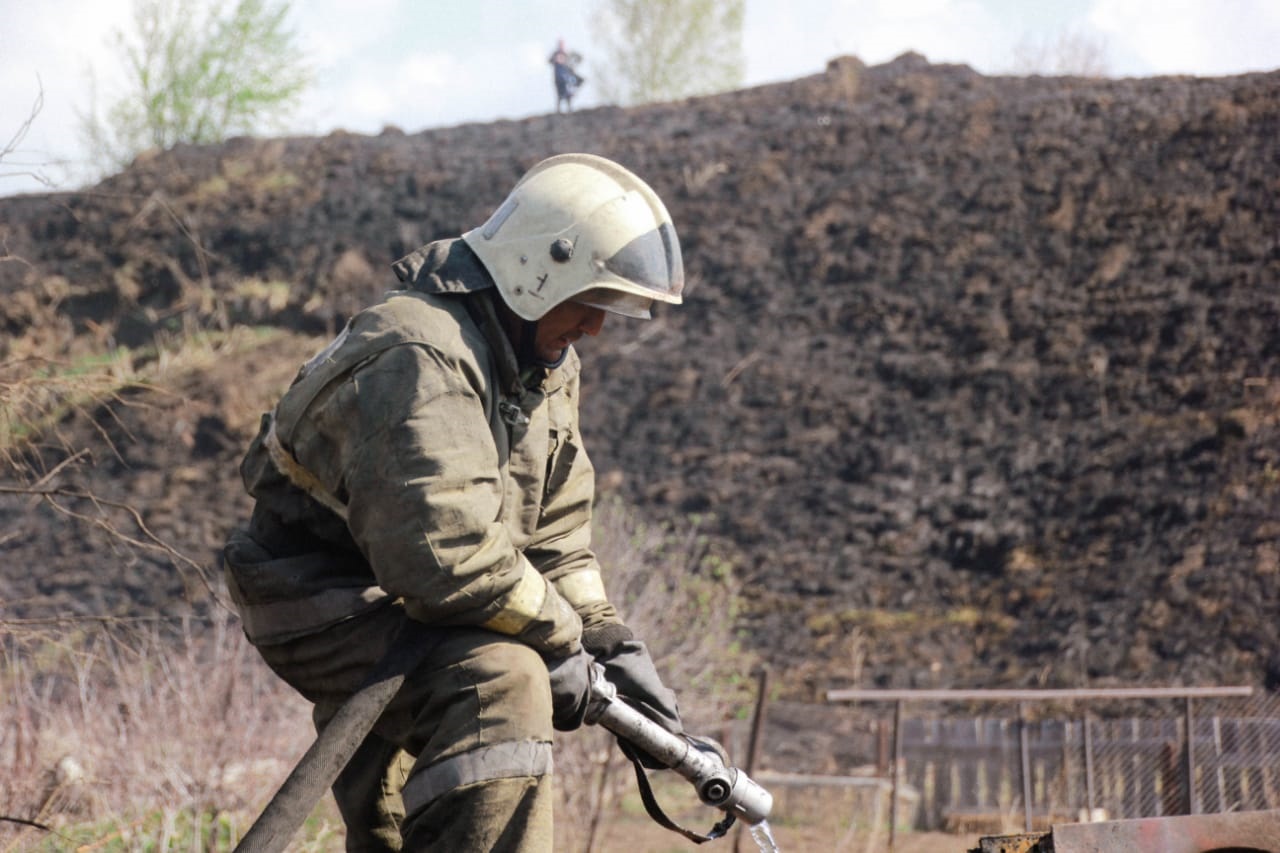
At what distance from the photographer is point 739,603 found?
16.9 m

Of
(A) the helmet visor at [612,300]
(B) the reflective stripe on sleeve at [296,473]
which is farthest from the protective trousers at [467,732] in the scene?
(A) the helmet visor at [612,300]

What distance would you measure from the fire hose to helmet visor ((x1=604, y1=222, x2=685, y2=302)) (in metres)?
0.96

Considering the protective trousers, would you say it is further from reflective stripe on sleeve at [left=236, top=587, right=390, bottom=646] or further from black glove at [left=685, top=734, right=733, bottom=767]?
black glove at [left=685, top=734, right=733, bottom=767]

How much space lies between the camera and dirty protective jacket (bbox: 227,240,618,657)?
319 centimetres

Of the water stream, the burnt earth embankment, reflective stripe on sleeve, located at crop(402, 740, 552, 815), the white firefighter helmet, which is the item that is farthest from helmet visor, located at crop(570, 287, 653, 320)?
the burnt earth embankment

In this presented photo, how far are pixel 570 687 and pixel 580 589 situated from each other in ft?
2.18

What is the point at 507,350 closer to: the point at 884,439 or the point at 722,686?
the point at 722,686

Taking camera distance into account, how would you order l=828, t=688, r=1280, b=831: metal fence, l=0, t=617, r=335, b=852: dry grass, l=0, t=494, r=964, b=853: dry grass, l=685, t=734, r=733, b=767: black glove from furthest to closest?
l=828, t=688, r=1280, b=831: metal fence < l=0, t=617, r=335, b=852: dry grass < l=0, t=494, r=964, b=853: dry grass < l=685, t=734, r=733, b=767: black glove

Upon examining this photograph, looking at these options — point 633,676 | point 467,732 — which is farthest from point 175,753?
point 467,732

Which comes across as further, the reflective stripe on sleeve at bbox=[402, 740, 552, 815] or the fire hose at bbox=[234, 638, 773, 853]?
the reflective stripe on sleeve at bbox=[402, 740, 552, 815]

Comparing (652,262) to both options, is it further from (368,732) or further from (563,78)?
(563,78)

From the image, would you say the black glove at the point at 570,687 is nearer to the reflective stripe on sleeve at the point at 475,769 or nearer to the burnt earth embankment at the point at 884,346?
the reflective stripe on sleeve at the point at 475,769

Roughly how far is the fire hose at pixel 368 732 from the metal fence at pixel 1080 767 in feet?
21.2

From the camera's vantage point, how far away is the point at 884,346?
20234 mm
